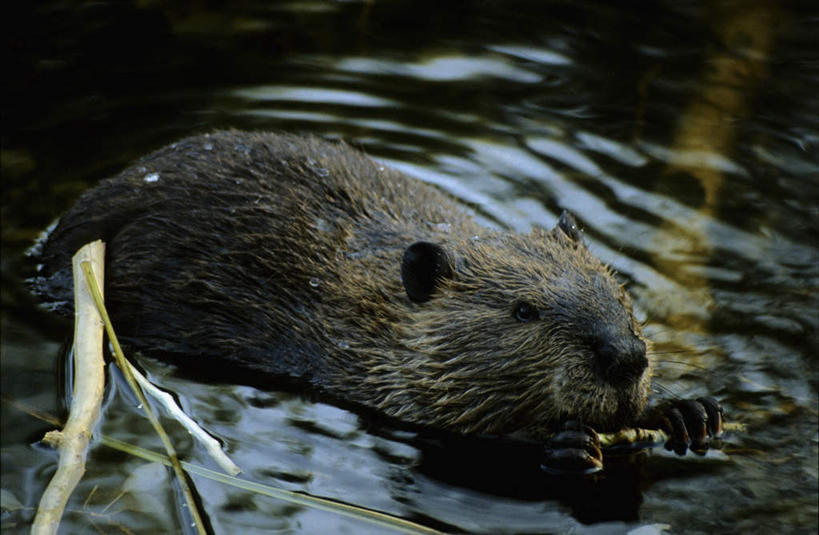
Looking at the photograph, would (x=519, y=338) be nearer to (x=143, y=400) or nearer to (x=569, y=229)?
(x=569, y=229)

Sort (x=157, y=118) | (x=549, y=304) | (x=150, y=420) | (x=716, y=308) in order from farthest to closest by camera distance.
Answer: (x=157, y=118) → (x=716, y=308) → (x=150, y=420) → (x=549, y=304)

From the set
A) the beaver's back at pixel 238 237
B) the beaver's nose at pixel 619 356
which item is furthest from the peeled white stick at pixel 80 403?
the beaver's nose at pixel 619 356

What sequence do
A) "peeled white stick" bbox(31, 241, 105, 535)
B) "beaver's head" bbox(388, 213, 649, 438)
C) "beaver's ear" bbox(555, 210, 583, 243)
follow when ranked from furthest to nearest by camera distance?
"beaver's ear" bbox(555, 210, 583, 243)
"beaver's head" bbox(388, 213, 649, 438)
"peeled white stick" bbox(31, 241, 105, 535)

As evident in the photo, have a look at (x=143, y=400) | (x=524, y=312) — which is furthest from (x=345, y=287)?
(x=143, y=400)

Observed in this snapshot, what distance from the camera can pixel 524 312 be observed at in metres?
4.83

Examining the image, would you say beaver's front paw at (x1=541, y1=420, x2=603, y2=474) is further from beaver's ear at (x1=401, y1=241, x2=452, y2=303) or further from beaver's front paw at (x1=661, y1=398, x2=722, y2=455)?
beaver's ear at (x1=401, y1=241, x2=452, y2=303)

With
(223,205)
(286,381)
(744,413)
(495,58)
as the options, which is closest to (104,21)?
(495,58)

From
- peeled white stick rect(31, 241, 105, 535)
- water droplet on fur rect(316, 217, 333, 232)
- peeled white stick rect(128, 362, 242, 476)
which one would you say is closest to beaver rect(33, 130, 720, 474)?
water droplet on fur rect(316, 217, 333, 232)

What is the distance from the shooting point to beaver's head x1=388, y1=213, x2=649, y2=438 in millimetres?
4625

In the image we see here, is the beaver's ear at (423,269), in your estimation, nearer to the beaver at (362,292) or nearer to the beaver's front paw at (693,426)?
the beaver at (362,292)

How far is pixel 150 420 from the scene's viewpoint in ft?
16.6

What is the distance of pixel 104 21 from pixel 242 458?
612 cm

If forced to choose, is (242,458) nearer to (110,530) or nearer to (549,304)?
(110,530)

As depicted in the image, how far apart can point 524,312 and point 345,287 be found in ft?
3.21
